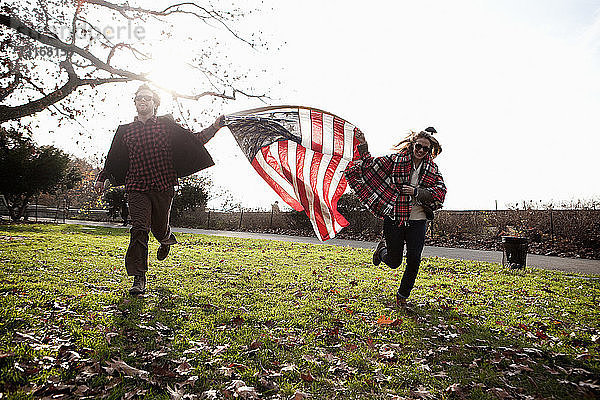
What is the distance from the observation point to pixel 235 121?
541 centimetres

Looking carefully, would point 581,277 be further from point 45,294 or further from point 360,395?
point 45,294

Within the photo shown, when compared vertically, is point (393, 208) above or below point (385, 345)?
above

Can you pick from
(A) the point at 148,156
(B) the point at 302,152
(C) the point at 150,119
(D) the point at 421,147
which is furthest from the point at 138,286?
(D) the point at 421,147

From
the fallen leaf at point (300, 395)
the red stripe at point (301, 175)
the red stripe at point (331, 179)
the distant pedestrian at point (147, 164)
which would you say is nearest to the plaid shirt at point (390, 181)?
the red stripe at point (331, 179)

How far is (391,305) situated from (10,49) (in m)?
13.2

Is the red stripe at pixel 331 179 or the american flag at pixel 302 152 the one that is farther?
the red stripe at pixel 331 179

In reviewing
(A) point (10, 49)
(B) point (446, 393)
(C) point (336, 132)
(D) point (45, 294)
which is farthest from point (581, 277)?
(A) point (10, 49)

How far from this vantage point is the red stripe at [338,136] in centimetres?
551

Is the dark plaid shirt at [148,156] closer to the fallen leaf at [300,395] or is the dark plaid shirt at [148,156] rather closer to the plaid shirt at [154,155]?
the plaid shirt at [154,155]

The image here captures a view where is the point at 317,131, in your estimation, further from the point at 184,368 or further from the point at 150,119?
the point at 184,368

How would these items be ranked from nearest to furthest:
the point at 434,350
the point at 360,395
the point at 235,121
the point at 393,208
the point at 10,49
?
the point at 360,395 < the point at 434,350 < the point at 393,208 < the point at 235,121 < the point at 10,49

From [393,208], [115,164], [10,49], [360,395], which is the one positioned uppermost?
[10,49]

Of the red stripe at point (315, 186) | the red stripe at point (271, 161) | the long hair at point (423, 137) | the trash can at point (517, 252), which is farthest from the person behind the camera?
the trash can at point (517, 252)

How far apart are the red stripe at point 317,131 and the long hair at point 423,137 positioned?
1053 mm
